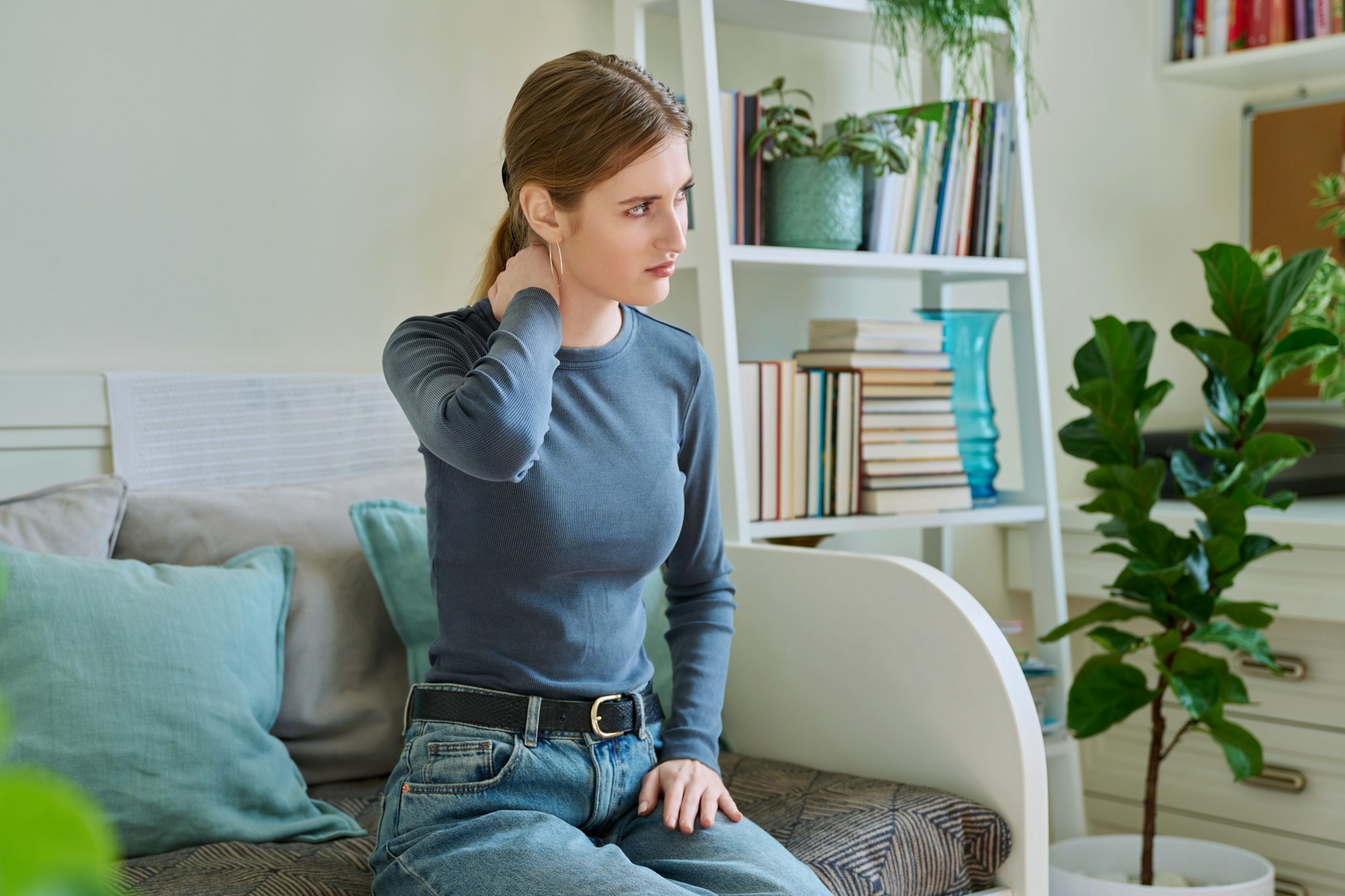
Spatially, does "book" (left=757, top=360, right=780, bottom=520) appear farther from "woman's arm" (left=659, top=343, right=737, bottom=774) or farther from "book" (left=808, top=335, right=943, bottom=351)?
"woman's arm" (left=659, top=343, right=737, bottom=774)

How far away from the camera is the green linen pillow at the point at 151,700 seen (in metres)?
1.14

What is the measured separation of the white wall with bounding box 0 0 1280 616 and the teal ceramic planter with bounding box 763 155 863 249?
0.62 feet

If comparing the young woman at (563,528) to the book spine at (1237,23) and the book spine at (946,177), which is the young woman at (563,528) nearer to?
the book spine at (946,177)

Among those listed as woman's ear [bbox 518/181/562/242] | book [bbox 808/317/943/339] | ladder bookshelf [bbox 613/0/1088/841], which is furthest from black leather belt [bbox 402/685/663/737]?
book [bbox 808/317/943/339]

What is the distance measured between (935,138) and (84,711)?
4.88 feet

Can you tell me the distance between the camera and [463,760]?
102 centimetres

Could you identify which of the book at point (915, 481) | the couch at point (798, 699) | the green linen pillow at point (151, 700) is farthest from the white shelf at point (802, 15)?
the green linen pillow at point (151, 700)

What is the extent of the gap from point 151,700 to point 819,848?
65 cm

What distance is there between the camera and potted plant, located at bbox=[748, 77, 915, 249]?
6.02 feet

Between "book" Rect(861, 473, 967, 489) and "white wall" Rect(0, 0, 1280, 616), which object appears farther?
"book" Rect(861, 473, 967, 489)

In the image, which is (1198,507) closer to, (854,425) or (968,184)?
(854,425)

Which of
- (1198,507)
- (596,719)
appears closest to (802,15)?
(1198,507)

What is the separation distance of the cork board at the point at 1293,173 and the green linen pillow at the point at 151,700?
222 centimetres

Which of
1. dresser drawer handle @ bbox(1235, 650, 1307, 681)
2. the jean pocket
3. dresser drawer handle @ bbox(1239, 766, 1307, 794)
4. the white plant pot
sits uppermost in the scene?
the jean pocket
